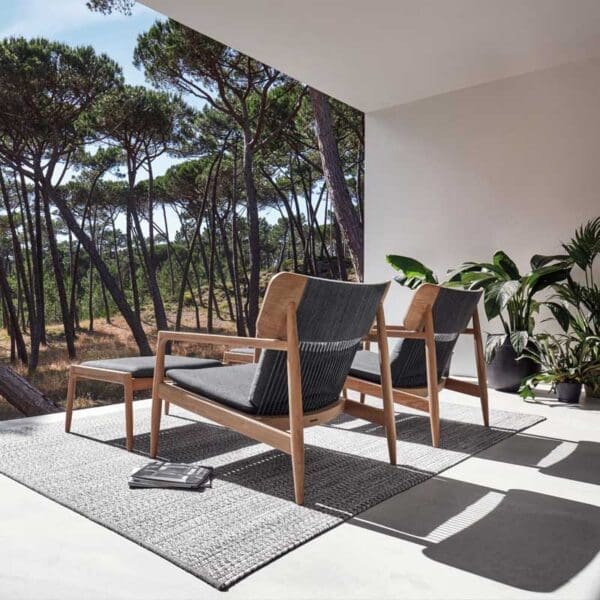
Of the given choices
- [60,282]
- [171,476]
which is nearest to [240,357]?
[171,476]

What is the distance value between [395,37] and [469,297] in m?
2.41

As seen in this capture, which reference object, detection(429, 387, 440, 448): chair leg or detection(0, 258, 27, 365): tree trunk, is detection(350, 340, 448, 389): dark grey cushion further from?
detection(0, 258, 27, 365): tree trunk

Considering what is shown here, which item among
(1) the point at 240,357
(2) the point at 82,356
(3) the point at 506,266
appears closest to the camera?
(1) the point at 240,357

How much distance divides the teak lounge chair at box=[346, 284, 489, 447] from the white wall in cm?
244

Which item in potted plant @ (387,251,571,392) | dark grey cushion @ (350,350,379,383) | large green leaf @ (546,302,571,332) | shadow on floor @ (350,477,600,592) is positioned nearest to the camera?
shadow on floor @ (350,477,600,592)

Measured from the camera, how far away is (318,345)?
2203 mm

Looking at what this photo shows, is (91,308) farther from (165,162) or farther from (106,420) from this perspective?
(106,420)

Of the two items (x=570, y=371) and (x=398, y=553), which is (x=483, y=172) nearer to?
(x=570, y=371)

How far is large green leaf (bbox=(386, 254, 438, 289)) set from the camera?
17.4 feet

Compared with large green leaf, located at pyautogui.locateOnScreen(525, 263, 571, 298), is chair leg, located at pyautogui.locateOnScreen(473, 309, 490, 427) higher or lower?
lower

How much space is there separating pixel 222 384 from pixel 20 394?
362 cm

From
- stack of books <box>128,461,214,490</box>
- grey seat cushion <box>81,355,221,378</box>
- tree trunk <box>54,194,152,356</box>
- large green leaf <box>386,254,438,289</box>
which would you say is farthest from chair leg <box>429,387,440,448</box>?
tree trunk <box>54,194,152,356</box>

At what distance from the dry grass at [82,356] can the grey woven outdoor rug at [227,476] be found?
2.50 metres

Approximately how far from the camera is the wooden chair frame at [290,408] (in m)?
2.07
